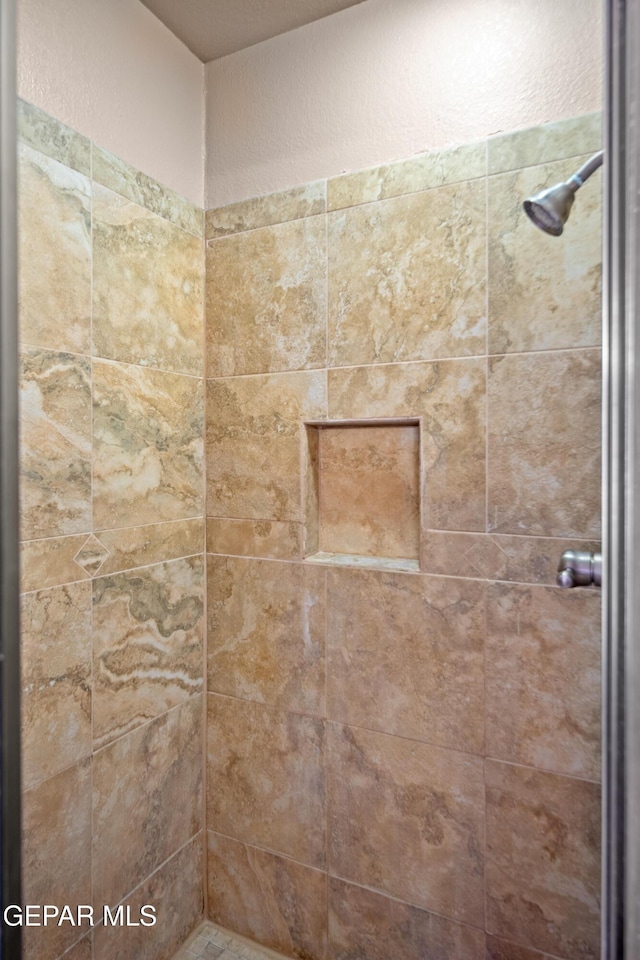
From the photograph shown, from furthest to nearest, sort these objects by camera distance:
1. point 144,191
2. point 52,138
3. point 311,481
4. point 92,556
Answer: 1. point 311,481
2. point 144,191
3. point 92,556
4. point 52,138

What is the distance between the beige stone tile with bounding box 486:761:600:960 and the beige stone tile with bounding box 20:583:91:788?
2.88 feet

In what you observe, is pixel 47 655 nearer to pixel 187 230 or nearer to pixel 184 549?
pixel 184 549

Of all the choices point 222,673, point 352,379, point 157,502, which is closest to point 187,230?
point 352,379

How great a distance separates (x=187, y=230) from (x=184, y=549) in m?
0.85

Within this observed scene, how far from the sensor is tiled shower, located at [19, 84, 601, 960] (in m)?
1.04

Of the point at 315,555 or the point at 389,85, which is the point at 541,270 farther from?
the point at 315,555

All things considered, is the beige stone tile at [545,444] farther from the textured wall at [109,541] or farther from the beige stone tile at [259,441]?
the textured wall at [109,541]

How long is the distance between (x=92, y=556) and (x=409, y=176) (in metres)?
1.10

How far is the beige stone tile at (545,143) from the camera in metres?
1.02

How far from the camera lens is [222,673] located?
144cm

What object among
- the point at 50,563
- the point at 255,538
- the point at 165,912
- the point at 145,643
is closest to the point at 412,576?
the point at 255,538

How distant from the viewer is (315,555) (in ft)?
4.46

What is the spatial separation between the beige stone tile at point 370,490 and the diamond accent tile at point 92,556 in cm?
54

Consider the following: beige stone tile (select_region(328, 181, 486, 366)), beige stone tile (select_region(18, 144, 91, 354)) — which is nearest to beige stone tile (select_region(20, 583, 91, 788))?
beige stone tile (select_region(18, 144, 91, 354))
